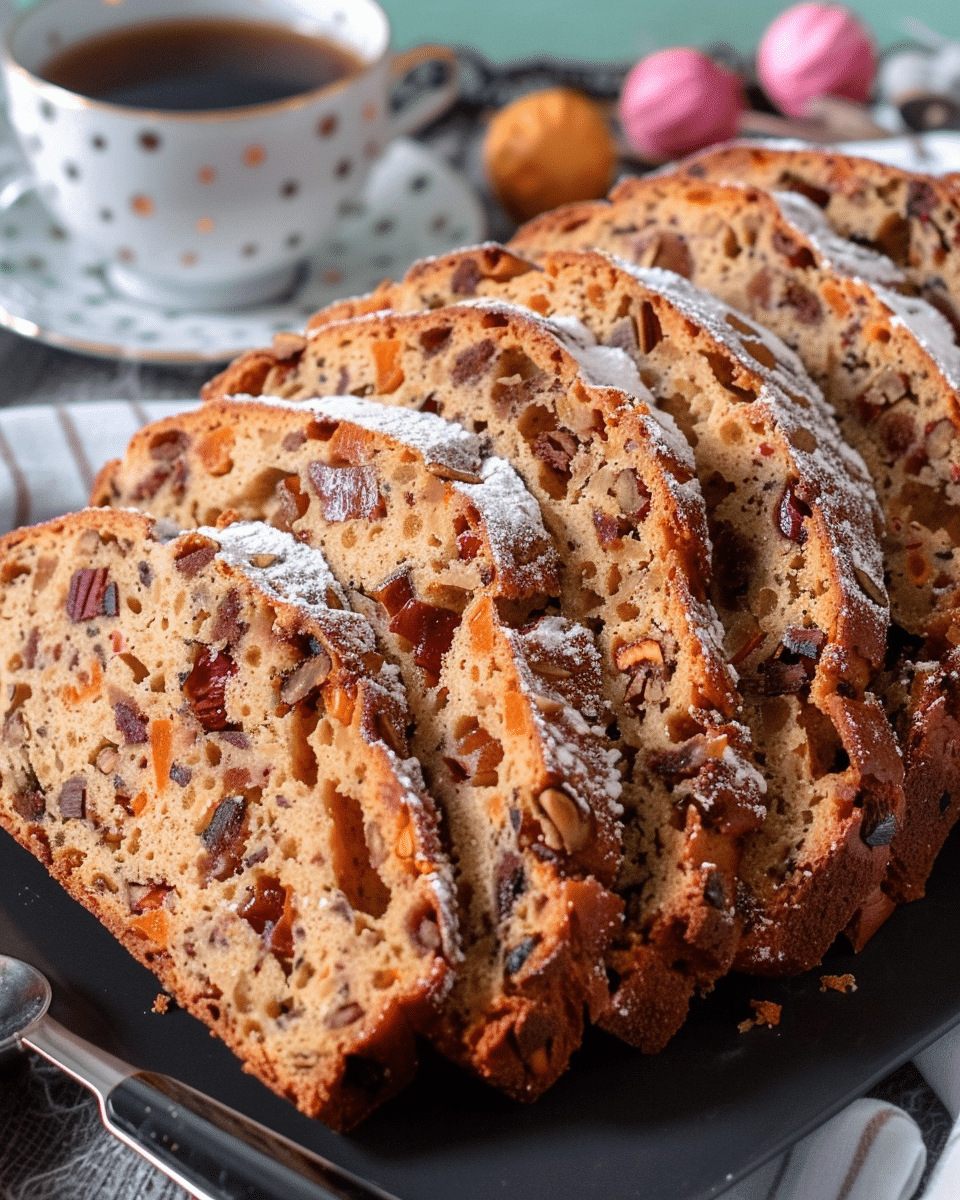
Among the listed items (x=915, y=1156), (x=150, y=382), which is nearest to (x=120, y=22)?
(x=150, y=382)

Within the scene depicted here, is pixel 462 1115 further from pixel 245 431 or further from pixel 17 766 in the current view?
pixel 245 431

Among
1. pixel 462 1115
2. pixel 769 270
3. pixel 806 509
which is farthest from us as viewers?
pixel 769 270

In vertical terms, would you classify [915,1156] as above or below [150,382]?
below

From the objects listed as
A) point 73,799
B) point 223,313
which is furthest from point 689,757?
point 223,313

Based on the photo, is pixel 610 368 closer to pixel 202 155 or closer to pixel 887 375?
pixel 887 375

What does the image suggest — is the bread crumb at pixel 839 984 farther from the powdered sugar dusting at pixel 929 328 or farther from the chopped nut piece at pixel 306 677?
the powdered sugar dusting at pixel 929 328
